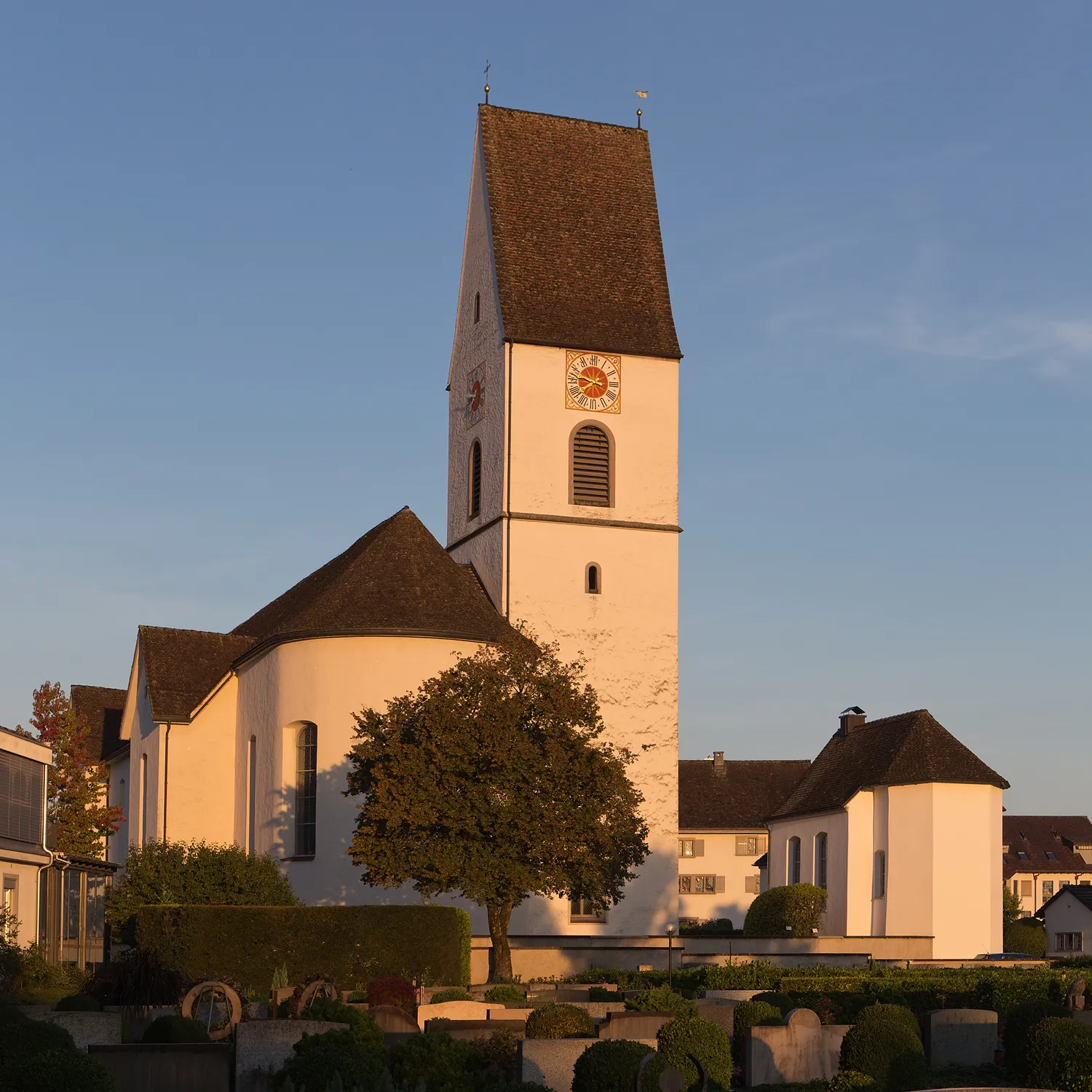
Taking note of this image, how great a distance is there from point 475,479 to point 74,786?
1835 centimetres

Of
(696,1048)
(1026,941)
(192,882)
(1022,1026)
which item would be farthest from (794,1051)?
(1026,941)

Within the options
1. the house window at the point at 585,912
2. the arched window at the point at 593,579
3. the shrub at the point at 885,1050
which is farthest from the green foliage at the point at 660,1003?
the arched window at the point at 593,579

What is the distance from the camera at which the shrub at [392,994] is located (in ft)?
81.3

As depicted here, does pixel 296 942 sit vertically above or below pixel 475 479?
below

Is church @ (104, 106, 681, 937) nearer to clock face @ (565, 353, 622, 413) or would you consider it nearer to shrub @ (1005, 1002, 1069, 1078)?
clock face @ (565, 353, 622, 413)

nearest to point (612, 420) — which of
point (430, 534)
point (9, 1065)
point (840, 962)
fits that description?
point (430, 534)

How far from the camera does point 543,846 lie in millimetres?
35031

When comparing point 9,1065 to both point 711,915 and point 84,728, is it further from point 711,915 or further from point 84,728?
point 711,915

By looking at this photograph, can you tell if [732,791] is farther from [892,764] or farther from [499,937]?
[499,937]

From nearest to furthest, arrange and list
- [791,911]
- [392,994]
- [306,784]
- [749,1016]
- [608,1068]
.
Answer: [608,1068], [749,1016], [392,994], [306,784], [791,911]

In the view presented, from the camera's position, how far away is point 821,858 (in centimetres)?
6219

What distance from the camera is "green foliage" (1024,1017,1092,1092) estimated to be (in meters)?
17.8

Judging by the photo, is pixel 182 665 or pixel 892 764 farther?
pixel 892 764

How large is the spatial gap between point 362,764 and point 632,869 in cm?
1179
